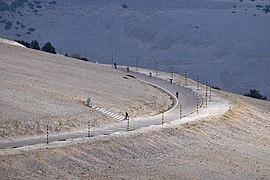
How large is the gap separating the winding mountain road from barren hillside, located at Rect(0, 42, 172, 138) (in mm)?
640

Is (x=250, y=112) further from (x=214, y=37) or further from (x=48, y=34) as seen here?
(x=48, y=34)

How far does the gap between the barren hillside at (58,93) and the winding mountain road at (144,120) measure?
2.10ft

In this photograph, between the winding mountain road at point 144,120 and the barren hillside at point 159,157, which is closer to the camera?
the barren hillside at point 159,157

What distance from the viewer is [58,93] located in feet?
121

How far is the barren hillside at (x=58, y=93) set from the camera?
102 ft

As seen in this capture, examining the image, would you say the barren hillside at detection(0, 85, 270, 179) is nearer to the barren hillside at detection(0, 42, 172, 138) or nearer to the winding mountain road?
the winding mountain road

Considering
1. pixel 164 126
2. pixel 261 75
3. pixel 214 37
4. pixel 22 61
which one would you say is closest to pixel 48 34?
pixel 214 37

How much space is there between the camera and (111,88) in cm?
4162

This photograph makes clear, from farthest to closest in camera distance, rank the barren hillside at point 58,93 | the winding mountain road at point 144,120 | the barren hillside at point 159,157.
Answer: the barren hillside at point 58,93, the winding mountain road at point 144,120, the barren hillside at point 159,157

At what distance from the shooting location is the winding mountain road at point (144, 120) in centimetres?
2839

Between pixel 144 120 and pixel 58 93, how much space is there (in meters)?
4.54

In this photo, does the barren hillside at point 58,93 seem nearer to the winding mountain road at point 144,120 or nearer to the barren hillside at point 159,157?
the winding mountain road at point 144,120

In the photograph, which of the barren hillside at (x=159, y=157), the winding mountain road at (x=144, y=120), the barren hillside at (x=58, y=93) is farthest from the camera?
the barren hillside at (x=58, y=93)

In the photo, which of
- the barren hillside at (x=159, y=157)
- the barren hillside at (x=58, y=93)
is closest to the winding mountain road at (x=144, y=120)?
the barren hillside at (x=58, y=93)
